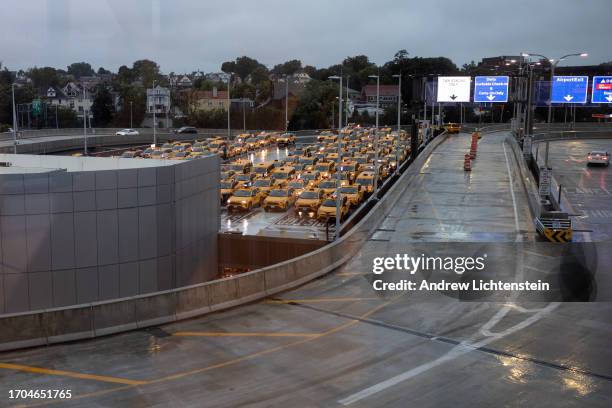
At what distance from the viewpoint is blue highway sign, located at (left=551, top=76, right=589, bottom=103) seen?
186 ft

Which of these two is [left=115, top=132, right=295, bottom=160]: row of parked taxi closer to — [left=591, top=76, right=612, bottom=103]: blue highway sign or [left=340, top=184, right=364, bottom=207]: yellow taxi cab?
[left=340, top=184, right=364, bottom=207]: yellow taxi cab

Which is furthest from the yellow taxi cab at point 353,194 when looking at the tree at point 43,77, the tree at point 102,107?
the tree at point 43,77

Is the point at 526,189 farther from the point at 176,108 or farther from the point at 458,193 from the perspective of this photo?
the point at 176,108

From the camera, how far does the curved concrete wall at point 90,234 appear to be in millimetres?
20422

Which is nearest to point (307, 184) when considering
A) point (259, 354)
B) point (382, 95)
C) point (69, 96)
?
point (259, 354)

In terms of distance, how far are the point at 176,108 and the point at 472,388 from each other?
132 metres

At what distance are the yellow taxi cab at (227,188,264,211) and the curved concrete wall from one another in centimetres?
1265

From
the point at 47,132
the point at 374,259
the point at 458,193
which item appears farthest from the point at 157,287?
the point at 47,132

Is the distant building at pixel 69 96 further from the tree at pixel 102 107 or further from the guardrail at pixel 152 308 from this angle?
the guardrail at pixel 152 308

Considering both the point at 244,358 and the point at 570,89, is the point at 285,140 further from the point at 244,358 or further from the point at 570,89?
the point at 244,358

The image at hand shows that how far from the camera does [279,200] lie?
127 feet

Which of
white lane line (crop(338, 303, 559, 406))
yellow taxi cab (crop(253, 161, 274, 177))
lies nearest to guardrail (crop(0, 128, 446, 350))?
white lane line (crop(338, 303, 559, 406))

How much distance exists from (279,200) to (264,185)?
4.25 meters

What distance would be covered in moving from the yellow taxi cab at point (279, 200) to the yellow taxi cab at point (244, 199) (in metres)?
0.72
